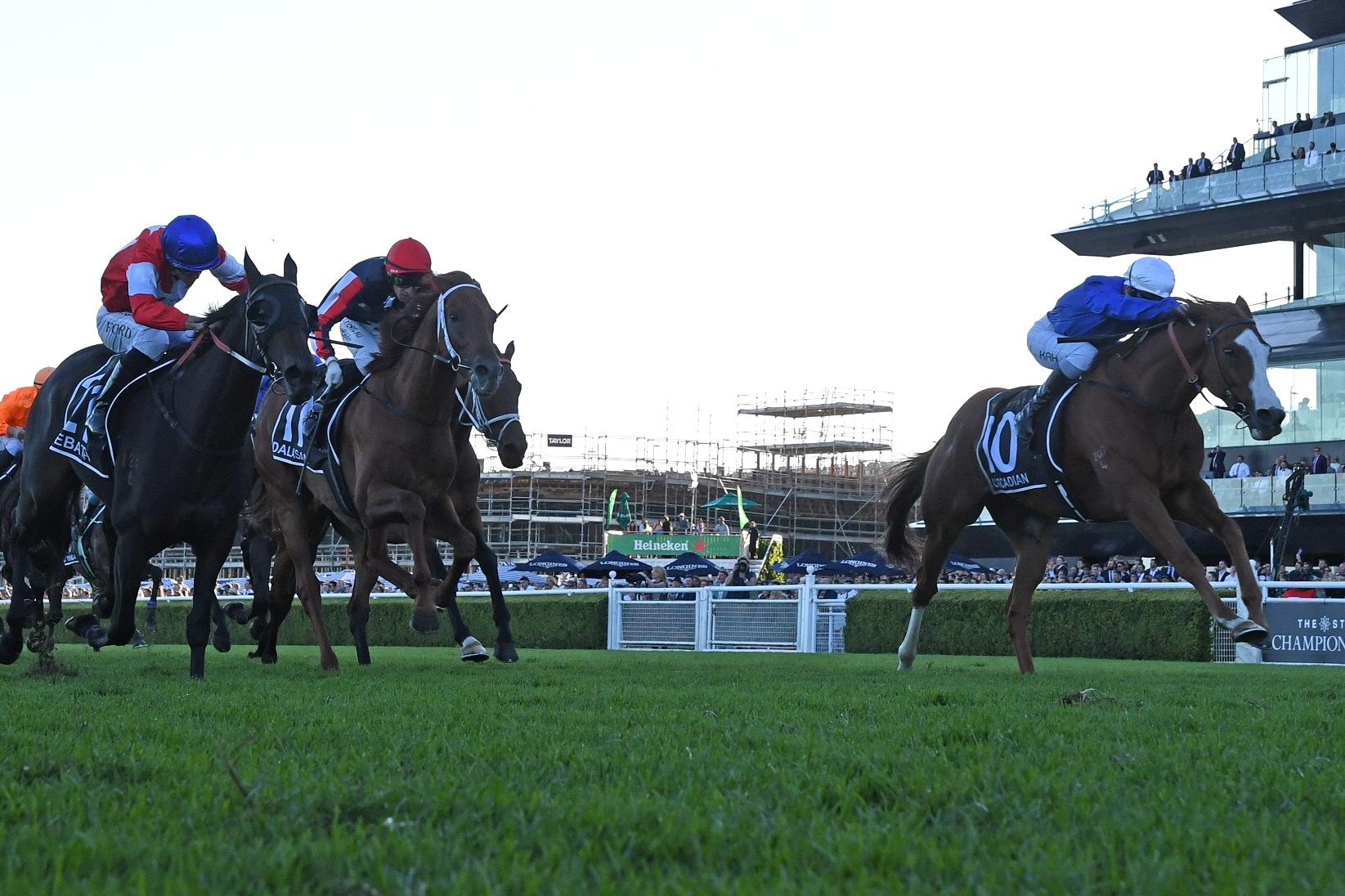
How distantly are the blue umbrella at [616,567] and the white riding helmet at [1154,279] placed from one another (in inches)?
1001

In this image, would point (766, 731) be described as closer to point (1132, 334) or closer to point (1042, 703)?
point (1042, 703)

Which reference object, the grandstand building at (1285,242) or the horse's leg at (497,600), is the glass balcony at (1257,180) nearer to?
the grandstand building at (1285,242)

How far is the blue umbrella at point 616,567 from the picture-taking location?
34.2 m

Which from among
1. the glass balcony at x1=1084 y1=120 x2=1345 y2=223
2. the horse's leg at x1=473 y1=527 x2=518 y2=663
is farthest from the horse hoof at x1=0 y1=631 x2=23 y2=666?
the glass balcony at x1=1084 y1=120 x2=1345 y2=223

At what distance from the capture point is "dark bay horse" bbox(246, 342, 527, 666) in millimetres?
8695

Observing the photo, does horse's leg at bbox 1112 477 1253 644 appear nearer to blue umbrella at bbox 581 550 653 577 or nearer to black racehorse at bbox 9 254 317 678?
black racehorse at bbox 9 254 317 678

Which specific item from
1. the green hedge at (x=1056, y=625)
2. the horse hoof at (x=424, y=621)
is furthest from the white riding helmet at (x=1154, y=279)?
the green hedge at (x=1056, y=625)

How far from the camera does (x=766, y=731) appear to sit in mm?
4312

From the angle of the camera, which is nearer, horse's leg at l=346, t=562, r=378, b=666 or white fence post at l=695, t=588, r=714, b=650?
horse's leg at l=346, t=562, r=378, b=666

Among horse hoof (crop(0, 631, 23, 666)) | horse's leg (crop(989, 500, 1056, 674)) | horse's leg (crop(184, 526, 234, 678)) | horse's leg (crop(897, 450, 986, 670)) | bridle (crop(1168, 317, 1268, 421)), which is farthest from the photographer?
horse's leg (crop(897, 450, 986, 670))

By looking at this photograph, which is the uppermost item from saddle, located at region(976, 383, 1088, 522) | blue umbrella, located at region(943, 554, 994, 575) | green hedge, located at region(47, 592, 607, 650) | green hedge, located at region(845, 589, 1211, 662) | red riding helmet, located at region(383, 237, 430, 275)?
red riding helmet, located at region(383, 237, 430, 275)

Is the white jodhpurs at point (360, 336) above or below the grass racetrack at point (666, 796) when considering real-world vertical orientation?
above

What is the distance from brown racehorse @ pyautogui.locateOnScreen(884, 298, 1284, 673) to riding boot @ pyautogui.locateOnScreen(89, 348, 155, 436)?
556 cm

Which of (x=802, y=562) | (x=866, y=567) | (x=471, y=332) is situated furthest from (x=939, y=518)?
(x=802, y=562)
